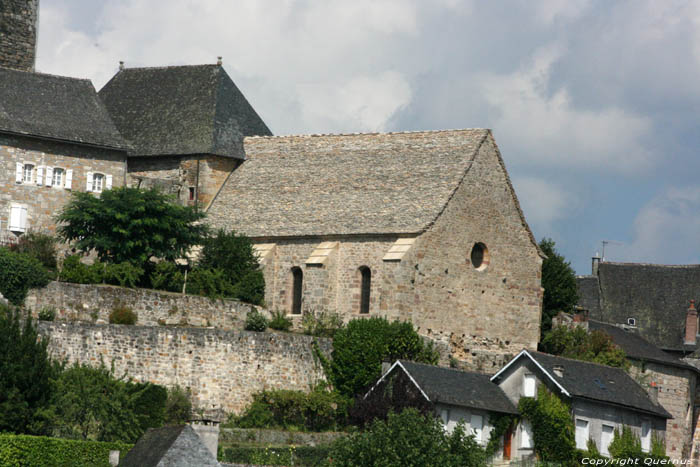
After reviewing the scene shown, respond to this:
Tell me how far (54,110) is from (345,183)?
11.0m

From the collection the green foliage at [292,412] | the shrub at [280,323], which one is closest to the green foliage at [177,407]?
the green foliage at [292,412]

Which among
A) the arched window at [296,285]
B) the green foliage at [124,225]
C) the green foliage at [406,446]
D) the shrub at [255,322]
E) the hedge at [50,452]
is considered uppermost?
the green foliage at [124,225]

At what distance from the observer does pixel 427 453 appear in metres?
44.8

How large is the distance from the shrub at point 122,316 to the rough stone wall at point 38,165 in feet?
22.6

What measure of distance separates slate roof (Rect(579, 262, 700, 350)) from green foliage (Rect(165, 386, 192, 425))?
33.1 metres

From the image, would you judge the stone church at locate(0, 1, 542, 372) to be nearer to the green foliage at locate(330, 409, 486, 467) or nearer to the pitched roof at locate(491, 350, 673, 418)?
the pitched roof at locate(491, 350, 673, 418)

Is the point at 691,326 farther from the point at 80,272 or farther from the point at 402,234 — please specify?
the point at 80,272

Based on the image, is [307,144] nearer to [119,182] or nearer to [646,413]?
[119,182]

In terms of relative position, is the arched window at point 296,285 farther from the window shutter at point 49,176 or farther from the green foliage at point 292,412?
the window shutter at point 49,176

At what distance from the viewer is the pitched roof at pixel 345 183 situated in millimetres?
60062

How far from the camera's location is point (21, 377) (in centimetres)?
4466

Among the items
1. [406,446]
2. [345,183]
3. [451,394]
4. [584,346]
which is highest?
[345,183]

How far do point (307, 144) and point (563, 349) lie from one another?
12735 mm

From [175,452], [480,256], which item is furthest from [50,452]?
[480,256]
